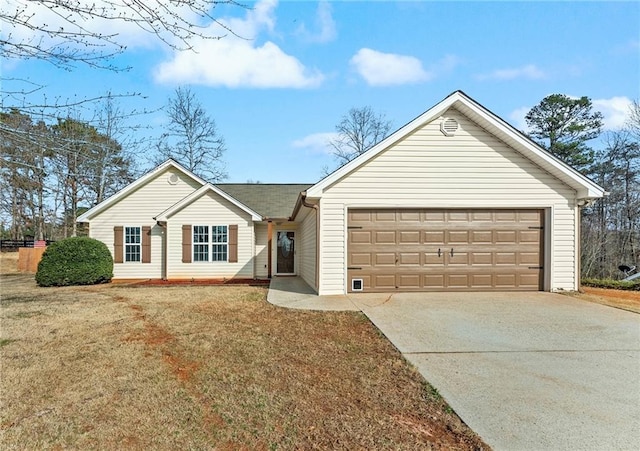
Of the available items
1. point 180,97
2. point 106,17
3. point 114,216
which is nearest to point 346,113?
point 180,97

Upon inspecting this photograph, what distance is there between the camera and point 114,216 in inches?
595

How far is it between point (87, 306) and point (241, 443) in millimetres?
7260

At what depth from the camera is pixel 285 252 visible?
16.1m

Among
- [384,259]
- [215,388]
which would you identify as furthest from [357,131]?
[215,388]

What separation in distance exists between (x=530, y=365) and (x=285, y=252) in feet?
41.2

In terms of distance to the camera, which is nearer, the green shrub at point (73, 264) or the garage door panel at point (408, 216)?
the garage door panel at point (408, 216)

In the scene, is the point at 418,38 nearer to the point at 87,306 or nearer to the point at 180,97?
the point at 87,306

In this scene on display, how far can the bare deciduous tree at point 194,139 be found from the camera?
26.1m

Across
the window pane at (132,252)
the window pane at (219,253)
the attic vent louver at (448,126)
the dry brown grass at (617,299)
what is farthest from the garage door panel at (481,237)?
the window pane at (132,252)

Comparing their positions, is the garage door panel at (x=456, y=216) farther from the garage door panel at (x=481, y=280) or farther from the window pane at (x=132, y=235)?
the window pane at (x=132, y=235)

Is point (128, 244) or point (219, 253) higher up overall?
point (128, 244)

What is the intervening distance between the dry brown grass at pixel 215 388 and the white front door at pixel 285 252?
9451 mm

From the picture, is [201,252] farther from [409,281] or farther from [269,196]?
[409,281]

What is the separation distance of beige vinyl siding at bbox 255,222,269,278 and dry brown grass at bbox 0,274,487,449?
857 cm
